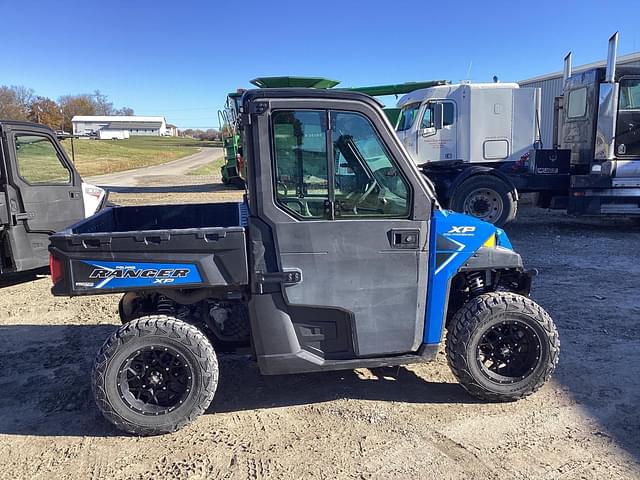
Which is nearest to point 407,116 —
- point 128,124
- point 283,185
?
point 283,185

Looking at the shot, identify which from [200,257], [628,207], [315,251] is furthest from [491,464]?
[628,207]

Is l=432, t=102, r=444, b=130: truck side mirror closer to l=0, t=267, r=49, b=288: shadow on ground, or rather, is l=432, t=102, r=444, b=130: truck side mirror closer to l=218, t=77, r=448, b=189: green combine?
l=218, t=77, r=448, b=189: green combine

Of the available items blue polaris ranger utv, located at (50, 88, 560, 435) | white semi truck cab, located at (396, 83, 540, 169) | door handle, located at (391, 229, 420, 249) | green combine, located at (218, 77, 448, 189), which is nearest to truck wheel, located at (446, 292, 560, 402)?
blue polaris ranger utv, located at (50, 88, 560, 435)

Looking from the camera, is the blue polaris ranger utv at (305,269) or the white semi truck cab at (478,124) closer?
the blue polaris ranger utv at (305,269)

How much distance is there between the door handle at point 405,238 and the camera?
3363mm

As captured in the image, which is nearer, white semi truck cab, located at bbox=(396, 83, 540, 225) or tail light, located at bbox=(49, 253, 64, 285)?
tail light, located at bbox=(49, 253, 64, 285)

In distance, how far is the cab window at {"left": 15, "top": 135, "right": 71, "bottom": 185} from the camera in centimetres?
692

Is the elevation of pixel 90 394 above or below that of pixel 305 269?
below

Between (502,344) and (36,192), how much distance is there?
634 centimetres

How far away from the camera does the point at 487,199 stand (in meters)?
10.6

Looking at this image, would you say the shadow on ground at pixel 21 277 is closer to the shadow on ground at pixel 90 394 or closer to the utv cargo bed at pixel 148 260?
the shadow on ground at pixel 90 394

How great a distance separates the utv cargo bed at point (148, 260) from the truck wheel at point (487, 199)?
8.00 metres

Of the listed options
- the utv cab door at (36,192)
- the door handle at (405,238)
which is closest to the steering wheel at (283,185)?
the door handle at (405,238)

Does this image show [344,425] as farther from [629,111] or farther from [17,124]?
[629,111]
